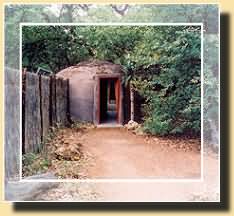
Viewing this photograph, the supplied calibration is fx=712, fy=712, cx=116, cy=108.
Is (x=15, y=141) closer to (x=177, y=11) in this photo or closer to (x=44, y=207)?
(x=44, y=207)

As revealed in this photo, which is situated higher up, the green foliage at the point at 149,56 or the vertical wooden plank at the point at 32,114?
the green foliage at the point at 149,56

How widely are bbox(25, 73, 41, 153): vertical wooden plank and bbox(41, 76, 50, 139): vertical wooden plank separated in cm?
2

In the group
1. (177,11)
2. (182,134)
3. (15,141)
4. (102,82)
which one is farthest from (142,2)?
(15,141)

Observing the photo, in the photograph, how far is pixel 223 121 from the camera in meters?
3.96

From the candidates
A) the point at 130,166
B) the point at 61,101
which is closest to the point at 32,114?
the point at 61,101

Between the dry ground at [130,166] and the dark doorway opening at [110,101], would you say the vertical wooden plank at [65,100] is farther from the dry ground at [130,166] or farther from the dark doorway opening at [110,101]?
the dark doorway opening at [110,101]

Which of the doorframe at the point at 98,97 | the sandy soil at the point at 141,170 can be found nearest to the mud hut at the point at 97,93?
the doorframe at the point at 98,97

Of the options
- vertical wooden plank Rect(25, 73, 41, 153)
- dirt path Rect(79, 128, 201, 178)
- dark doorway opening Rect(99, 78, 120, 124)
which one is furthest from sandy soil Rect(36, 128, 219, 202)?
vertical wooden plank Rect(25, 73, 41, 153)

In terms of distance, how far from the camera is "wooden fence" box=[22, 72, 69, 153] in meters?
3.96

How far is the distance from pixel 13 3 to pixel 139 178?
3.92ft

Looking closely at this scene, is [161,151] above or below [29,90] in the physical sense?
below

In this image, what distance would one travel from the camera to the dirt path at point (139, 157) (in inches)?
156

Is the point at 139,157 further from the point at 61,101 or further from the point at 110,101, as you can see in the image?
the point at 61,101

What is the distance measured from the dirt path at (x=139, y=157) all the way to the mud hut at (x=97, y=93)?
0.36 ft
